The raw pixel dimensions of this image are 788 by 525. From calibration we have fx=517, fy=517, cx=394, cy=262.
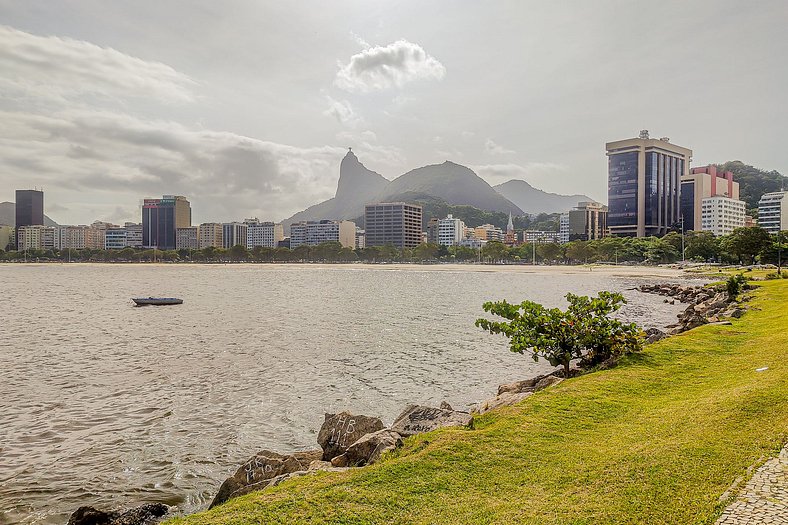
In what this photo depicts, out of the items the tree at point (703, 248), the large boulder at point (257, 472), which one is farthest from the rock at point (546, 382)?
the tree at point (703, 248)

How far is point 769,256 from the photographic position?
100062mm

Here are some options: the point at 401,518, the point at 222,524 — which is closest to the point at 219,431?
the point at 222,524

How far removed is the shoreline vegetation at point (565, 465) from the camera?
6.79 metres

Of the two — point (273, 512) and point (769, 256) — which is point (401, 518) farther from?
point (769, 256)

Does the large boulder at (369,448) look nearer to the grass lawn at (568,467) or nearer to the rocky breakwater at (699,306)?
the grass lawn at (568,467)

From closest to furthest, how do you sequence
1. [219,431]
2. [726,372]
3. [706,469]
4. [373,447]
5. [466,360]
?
[706,469] < [373,447] < [726,372] < [219,431] < [466,360]

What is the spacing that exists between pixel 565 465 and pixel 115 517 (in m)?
7.97

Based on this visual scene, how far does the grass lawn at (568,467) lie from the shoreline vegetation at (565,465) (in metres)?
0.02

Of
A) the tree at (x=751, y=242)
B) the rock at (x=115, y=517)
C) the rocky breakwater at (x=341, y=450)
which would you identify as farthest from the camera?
the tree at (x=751, y=242)

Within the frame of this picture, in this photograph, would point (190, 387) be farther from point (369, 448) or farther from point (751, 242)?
point (751, 242)

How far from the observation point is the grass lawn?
22.2 feet

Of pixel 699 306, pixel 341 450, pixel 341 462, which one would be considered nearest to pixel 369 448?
pixel 341 462

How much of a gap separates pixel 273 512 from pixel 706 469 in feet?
20.1

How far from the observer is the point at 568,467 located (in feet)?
26.6
